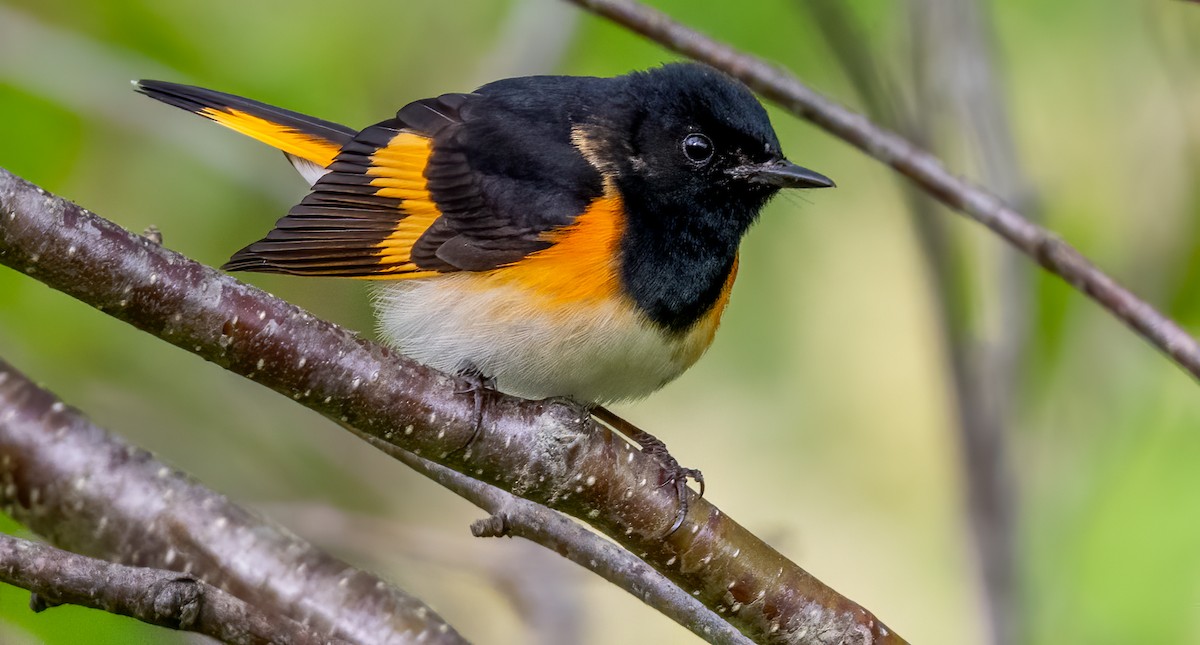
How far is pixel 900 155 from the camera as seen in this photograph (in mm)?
2670

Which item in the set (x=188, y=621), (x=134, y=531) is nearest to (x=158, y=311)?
(x=188, y=621)

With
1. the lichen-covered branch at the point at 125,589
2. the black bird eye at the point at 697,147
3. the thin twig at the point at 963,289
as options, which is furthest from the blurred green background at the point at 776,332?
the lichen-covered branch at the point at 125,589

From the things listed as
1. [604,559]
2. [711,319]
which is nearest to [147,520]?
[604,559]

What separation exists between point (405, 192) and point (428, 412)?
117 cm

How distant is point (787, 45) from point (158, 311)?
10.4 feet

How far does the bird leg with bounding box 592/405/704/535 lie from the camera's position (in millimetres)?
2230

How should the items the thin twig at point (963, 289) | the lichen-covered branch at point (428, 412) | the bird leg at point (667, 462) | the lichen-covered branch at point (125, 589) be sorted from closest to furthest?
the lichen-covered branch at point (125, 589)
the lichen-covered branch at point (428, 412)
the bird leg at point (667, 462)
the thin twig at point (963, 289)

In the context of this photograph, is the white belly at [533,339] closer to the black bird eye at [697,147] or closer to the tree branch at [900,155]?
the black bird eye at [697,147]

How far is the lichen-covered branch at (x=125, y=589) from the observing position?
5.11 feet

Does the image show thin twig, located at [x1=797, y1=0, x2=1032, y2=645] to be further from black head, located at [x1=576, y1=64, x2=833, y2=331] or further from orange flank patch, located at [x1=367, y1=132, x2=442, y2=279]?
orange flank patch, located at [x1=367, y1=132, x2=442, y2=279]

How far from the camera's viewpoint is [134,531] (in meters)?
2.78

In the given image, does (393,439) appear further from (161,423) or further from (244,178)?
(161,423)

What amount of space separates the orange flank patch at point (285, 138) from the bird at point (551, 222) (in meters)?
0.04

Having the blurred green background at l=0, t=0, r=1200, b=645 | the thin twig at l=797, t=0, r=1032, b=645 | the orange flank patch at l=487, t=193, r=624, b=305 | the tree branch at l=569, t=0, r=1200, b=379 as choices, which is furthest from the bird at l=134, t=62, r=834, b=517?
the thin twig at l=797, t=0, r=1032, b=645
